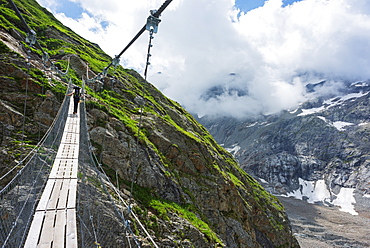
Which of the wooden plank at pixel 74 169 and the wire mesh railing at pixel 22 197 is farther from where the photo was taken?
the wooden plank at pixel 74 169

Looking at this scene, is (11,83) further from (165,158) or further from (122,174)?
(165,158)

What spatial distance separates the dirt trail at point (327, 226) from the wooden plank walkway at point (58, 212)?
401ft

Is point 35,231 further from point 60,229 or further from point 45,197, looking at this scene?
point 45,197

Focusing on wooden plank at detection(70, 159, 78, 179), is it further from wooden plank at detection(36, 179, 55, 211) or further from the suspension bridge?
wooden plank at detection(36, 179, 55, 211)

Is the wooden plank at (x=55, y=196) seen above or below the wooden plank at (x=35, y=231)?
above

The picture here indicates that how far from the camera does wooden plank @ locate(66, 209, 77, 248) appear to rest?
6273 mm

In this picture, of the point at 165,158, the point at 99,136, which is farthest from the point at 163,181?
the point at 99,136

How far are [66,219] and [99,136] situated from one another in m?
12.2

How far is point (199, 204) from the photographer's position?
22312 millimetres

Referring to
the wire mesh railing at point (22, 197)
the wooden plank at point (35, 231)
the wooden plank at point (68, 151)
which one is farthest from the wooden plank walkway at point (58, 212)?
the wire mesh railing at point (22, 197)

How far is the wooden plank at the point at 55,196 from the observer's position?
25.0ft

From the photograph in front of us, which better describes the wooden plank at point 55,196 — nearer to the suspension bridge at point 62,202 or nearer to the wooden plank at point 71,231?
the suspension bridge at point 62,202

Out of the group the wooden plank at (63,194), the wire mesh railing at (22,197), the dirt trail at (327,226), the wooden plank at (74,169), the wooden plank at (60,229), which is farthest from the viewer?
the dirt trail at (327,226)

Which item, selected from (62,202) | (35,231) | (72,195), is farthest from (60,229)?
(72,195)
